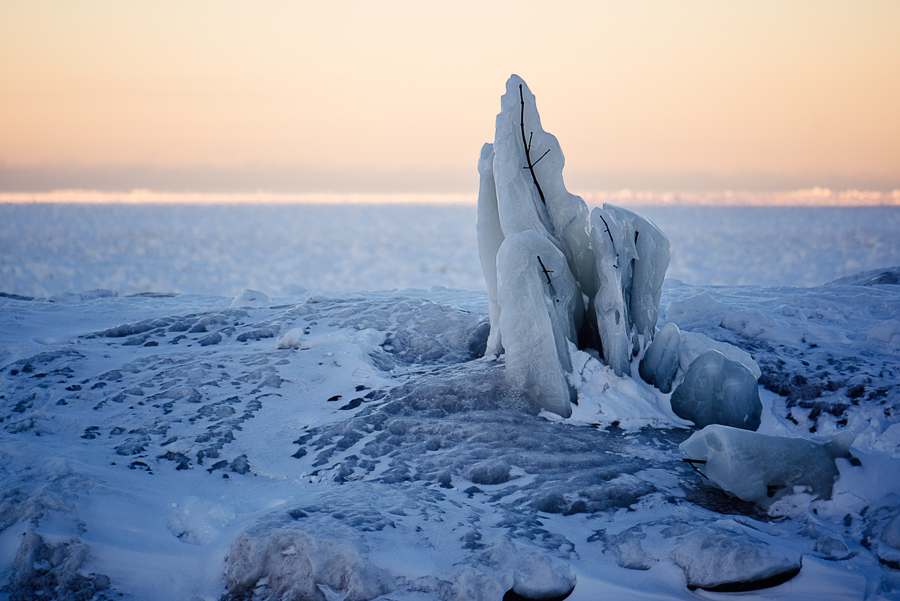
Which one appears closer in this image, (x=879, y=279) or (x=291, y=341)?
(x=291, y=341)

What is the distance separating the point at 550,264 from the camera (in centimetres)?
510

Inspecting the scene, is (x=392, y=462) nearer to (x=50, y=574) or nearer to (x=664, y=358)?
(x=50, y=574)

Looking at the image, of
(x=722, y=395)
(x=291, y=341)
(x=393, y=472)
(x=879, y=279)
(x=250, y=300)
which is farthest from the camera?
(x=879, y=279)

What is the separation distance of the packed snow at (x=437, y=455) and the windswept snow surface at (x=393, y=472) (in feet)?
0.06

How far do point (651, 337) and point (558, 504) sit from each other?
2.58 m

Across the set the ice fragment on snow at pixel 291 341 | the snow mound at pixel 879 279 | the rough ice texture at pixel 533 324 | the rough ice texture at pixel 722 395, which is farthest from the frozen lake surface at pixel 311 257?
the rough ice texture at pixel 722 395

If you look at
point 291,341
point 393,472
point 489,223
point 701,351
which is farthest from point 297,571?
point 701,351

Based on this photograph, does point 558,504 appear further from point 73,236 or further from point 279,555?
point 73,236

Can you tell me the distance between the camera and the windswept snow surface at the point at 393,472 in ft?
9.77

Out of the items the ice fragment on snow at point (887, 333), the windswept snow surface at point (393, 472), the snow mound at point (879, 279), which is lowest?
Answer: the windswept snow surface at point (393, 472)

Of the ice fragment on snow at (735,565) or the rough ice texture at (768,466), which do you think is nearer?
the ice fragment on snow at (735,565)

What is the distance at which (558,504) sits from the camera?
3.65 meters

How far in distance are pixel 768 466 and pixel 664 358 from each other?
1756 mm

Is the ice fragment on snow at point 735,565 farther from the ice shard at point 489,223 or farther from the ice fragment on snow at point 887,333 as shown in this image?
the ice fragment on snow at point 887,333
